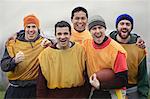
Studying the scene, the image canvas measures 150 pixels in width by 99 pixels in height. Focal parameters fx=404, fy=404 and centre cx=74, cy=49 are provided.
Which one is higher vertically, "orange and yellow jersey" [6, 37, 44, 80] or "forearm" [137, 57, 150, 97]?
"orange and yellow jersey" [6, 37, 44, 80]

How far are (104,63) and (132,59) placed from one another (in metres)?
0.53

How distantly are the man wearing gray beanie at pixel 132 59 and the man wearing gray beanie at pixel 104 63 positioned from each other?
1.20 feet

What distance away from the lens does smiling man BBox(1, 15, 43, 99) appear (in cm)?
479

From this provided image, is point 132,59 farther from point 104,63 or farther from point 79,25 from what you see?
point 79,25

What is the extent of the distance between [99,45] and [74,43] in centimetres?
32

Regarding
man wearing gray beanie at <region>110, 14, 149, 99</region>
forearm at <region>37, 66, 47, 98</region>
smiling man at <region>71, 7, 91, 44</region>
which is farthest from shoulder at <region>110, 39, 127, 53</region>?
forearm at <region>37, 66, 47, 98</region>

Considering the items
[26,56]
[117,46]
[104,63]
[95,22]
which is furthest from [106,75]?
[26,56]

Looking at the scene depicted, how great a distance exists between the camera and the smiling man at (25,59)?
189 inches

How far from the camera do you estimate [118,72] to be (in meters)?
4.33

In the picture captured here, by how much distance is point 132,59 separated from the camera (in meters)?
4.78

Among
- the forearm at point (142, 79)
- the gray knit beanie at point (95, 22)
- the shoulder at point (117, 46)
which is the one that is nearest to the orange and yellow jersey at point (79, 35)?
the gray knit beanie at point (95, 22)

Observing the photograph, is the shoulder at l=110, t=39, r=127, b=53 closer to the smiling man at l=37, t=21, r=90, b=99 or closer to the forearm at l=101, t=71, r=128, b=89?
the forearm at l=101, t=71, r=128, b=89

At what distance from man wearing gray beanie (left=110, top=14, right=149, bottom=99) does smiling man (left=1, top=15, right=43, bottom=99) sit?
0.94 meters

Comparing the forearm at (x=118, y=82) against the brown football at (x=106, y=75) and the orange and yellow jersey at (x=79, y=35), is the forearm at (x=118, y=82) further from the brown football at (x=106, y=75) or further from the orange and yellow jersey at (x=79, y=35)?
the orange and yellow jersey at (x=79, y=35)
